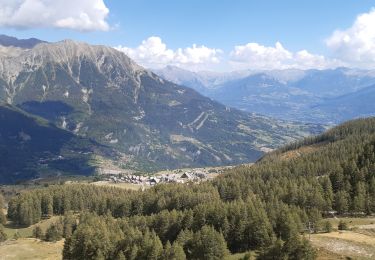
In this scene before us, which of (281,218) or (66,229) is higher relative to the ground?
(281,218)

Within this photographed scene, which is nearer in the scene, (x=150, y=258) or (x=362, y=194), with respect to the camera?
(x=150, y=258)

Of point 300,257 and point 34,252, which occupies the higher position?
point 300,257

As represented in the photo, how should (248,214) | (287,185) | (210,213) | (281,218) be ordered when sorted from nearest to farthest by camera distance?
(281,218)
(248,214)
(210,213)
(287,185)

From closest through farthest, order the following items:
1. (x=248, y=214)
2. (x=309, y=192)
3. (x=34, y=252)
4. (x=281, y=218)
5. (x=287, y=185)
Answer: (x=281, y=218) < (x=248, y=214) < (x=34, y=252) < (x=309, y=192) < (x=287, y=185)

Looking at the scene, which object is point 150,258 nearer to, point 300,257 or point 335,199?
point 300,257

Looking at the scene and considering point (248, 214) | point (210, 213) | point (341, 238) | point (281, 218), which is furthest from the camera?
point (210, 213)

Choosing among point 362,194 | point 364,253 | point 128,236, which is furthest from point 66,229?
point 364,253

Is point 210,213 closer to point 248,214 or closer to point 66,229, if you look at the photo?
point 248,214

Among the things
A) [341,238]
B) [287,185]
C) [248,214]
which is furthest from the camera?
[287,185]

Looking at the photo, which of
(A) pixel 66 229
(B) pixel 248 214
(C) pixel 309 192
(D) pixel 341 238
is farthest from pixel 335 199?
(A) pixel 66 229
